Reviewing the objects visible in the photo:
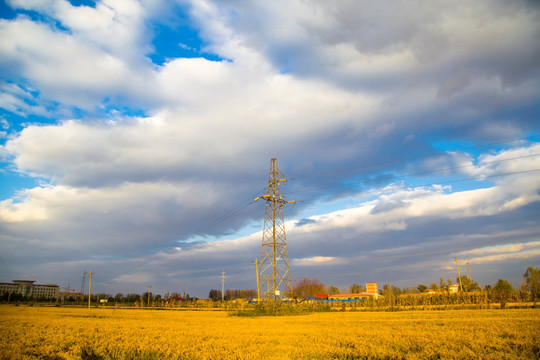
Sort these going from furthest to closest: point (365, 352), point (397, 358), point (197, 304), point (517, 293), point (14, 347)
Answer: point (197, 304) → point (517, 293) → point (14, 347) → point (365, 352) → point (397, 358)

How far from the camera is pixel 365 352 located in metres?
14.7

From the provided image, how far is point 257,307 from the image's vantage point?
1857 inches

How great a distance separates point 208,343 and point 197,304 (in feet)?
367

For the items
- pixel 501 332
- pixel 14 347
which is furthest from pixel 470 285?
pixel 14 347

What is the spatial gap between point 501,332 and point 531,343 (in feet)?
14.7

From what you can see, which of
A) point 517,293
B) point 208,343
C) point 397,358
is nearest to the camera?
point 397,358

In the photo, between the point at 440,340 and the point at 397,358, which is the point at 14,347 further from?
the point at 440,340

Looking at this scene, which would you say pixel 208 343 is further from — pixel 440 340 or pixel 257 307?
pixel 257 307

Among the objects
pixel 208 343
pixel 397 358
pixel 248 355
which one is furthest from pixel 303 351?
pixel 208 343

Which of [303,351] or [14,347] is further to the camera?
[14,347]

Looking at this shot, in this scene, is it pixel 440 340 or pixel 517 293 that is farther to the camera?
pixel 517 293

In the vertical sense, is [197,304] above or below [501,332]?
below

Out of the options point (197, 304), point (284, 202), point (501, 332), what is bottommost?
point (197, 304)

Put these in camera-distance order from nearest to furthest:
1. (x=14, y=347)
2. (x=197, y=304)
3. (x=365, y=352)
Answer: (x=365, y=352) → (x=14, y=347) → (x=197, y=304)
